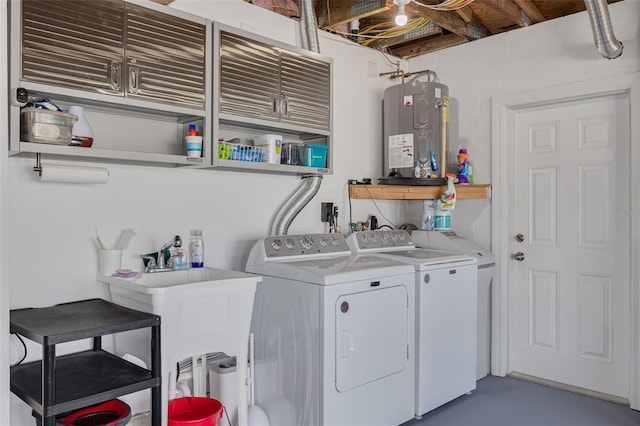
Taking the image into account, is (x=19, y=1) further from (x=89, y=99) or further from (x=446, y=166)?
(x=446, y=166)

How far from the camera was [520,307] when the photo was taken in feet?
12.5

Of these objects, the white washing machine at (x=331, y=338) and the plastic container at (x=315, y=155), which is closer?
the white washing machine at (x=331, y=338)

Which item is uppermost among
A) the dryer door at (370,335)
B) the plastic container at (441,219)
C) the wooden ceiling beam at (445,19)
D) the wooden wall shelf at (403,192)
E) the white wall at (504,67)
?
the wooden ceiling beam at (445,19)

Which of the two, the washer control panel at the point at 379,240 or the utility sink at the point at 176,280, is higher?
the washer control panel at the point at 379,240

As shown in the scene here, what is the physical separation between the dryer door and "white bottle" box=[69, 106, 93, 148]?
1.44 meters

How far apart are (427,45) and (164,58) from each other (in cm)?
261

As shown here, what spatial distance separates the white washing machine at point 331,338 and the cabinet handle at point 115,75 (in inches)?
47.2

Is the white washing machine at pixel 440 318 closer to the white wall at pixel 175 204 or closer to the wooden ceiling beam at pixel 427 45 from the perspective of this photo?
the white wall at pixel 175 204

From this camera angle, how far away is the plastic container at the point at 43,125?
1.96m

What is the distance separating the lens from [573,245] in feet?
11.5

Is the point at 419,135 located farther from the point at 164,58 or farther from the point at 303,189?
the point at 164,58

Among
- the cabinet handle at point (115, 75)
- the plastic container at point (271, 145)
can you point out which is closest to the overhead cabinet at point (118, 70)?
the cabinet handle at point (115, 75)

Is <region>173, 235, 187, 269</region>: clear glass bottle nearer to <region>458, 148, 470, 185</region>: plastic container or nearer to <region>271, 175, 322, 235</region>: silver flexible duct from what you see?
<region>271, 175, 322, 235</region>: silver flexible duct

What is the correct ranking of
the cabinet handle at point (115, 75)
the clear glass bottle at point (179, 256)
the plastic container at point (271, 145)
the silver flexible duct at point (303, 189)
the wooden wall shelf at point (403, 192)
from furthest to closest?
the wooden wall shelf at point (403, 192) < the silver flexible duct at point (303, 189) < the plastic container at point (271, 145) < the clear glass bottle at point (179, 256) < the cabinet handle at point (115, 75)
